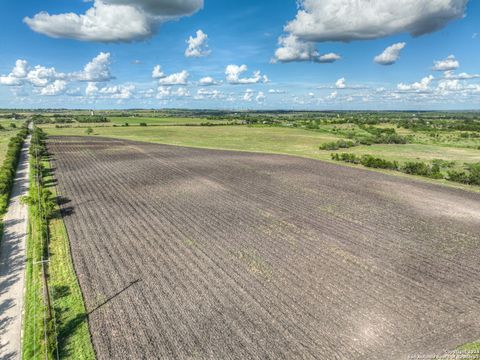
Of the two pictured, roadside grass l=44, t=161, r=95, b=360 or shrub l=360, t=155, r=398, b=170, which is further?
shrub l=360, t=155, r=398, b=170

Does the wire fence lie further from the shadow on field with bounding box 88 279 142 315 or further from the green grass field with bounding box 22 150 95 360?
the shadow on field with bounding box 88 279 142 315

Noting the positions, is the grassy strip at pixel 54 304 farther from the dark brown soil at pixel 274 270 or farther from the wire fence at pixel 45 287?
the dark brown soil at pixel 274 270

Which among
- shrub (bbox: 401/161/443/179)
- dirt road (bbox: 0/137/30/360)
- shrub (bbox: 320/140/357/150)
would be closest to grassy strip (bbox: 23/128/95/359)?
dirt road (bbox: 0/137/30/360)

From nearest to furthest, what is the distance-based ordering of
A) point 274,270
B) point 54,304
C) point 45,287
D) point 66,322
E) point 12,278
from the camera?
point 66,322
point 54,304
point 45,287
point 12,278
point 274,270

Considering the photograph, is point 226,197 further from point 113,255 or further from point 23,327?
point 23,327

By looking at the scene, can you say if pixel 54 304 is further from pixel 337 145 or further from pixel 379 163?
pixel 337 145

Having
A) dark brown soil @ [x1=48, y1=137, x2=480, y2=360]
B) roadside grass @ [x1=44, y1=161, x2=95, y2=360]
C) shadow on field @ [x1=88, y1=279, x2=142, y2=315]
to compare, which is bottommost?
dark brown soil @ [x1=48, y1=137, x2=480, y2=360]

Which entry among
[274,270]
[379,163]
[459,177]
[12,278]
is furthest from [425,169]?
[12,278]
